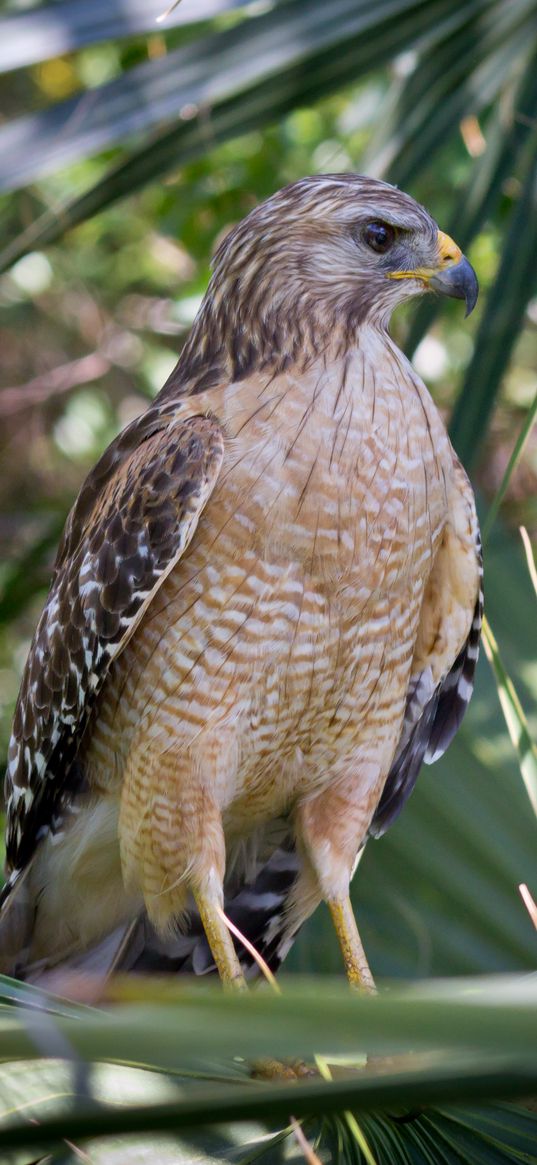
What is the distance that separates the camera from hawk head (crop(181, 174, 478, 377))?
7.81 ft

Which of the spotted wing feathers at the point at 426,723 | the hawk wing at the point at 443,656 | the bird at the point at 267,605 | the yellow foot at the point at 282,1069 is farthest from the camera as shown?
the spotted wing feathers at the point at 426,723

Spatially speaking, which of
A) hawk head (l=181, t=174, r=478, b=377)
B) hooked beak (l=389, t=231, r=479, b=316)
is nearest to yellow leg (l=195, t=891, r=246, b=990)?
hawk head (l=181, t=174, r=478, b=377)

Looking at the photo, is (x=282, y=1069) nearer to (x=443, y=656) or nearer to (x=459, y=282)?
(x=443, y=656)

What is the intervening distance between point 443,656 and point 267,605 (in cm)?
51

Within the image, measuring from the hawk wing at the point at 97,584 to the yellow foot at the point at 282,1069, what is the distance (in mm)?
745

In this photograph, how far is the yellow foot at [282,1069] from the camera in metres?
2.05

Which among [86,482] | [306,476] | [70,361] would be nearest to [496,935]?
[306,476]

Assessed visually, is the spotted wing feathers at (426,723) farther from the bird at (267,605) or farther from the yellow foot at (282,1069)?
the yellow foot at (282,1069)

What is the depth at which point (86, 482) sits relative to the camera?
2.69m

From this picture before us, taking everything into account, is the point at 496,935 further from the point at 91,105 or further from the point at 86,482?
the point at 91,105

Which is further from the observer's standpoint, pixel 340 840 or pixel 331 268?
pixel 340 840

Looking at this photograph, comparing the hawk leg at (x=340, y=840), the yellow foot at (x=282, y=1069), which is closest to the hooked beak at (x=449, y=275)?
the hawk leg at (x=340, y=840)

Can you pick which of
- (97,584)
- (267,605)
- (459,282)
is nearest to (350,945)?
(267,605)

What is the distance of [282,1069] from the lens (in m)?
2.12
